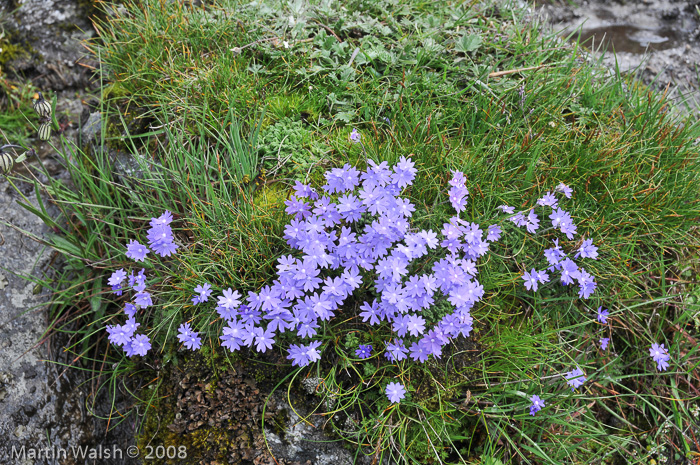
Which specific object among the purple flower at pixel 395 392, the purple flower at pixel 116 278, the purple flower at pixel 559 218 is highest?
the purple flower at pixel 116 278

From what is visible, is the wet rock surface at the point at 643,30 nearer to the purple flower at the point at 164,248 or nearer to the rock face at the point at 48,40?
the purple flower at the point at 164,248

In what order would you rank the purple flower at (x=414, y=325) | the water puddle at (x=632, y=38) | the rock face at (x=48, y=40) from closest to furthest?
the purple flower at (x=414, y=325) < the rock face at (x=48, y=40) < the water puddle at (x=632, y=38)

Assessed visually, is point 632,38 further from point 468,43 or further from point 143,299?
point 143,299

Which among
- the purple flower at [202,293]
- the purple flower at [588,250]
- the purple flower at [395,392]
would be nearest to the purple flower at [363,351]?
the purple flower at [395,392]

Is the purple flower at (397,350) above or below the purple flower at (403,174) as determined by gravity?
below

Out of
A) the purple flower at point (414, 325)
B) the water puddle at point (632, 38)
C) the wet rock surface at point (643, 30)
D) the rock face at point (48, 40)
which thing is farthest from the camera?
the water puddle at point (632, 38)

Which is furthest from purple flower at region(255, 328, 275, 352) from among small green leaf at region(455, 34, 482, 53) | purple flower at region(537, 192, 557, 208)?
small green leaf at region(455, 34, 482, 53)

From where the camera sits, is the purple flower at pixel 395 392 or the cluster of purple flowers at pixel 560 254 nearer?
the purple flower at pixel 395 392

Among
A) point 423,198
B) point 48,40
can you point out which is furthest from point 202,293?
point 48,40
